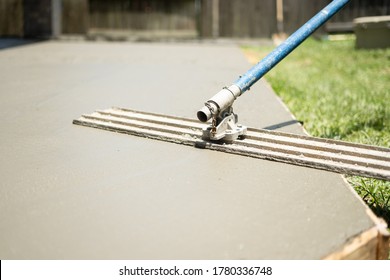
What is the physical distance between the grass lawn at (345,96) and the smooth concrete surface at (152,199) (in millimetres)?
312

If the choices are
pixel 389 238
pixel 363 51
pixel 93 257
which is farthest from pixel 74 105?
pixel 363 51

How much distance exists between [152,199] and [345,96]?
250 centimetres

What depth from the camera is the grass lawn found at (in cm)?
215

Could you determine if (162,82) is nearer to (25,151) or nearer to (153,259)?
(25,151)

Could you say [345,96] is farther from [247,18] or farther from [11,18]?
[11,18]

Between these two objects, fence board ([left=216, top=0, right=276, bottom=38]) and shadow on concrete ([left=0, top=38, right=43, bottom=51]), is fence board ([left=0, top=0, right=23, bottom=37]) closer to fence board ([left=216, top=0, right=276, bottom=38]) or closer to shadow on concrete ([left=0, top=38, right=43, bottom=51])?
shadow on concrete ([left=0, top=38, right=43, bottom=51])

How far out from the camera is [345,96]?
3.29 m

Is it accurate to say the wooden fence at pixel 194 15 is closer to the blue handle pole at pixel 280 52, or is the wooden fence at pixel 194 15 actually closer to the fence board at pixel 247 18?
the fence board at pixel 247 18

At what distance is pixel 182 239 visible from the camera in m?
1.00

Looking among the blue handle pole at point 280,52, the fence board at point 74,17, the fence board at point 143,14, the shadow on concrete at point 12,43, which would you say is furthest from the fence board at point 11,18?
the blue handle pole at point 280,52

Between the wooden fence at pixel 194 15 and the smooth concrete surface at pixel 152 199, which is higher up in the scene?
the wooden fence at pixel 194 15

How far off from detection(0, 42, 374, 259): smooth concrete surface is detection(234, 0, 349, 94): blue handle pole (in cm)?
32

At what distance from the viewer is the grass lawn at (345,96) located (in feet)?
7.04

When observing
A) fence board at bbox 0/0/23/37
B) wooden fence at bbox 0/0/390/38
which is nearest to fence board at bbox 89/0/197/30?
wooden fence at bbox 0/0/390/38
